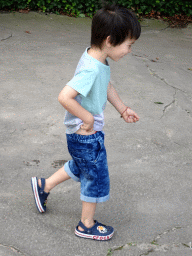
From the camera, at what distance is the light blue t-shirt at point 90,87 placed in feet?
5.47

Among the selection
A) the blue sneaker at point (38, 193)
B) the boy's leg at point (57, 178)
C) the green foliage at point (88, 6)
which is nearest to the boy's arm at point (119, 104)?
the boy's leg at point (57, 178)

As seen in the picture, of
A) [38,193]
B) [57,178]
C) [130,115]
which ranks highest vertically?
[130,115]

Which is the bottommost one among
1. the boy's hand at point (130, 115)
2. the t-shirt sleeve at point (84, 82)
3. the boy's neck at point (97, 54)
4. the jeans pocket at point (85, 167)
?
the jeans pocket at point (85, 167)

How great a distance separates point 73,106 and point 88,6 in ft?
19.0

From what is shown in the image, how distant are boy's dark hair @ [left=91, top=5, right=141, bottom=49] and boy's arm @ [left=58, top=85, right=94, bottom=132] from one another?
12.0 inches

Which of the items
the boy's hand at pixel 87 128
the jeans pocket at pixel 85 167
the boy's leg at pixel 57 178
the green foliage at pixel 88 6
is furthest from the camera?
the green foliage at pixel 88 6

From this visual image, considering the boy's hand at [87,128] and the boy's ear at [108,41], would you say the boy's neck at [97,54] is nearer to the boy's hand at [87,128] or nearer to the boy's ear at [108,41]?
the boy's ear at [108,41]

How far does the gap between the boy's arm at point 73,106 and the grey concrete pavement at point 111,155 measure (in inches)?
29.1

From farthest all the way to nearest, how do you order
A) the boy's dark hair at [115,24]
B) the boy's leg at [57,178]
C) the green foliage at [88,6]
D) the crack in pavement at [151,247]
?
1. the green foliage at [88,6]
2. the boy's leg at [57,178]
3. the crack in pavement at [151,247]
4. the boy's dark hair at [115,24]

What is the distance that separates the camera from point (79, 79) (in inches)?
65.6

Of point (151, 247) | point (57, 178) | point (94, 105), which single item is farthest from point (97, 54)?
point (151, 247)

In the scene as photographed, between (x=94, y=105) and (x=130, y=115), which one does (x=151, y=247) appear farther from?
(x=94, y=105)

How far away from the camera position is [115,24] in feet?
5.34

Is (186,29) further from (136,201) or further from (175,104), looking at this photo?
(136,201)
